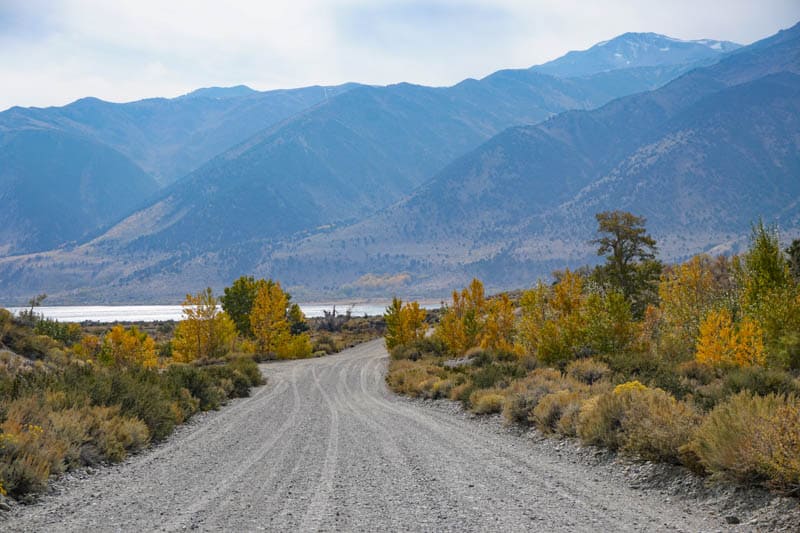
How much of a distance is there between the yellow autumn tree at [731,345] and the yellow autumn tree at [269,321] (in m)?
31.6

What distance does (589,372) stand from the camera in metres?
19.4

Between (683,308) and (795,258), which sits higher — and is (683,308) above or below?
below

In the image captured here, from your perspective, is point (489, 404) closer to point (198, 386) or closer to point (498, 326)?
point (198, 386)

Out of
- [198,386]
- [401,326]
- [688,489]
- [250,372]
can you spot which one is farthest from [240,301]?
[688,489]

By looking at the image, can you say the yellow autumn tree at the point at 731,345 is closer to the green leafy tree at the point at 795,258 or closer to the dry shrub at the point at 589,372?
the dry shrub at the point at 589,372

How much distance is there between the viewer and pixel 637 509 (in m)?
8.73

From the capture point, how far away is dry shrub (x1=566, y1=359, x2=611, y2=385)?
19125mm

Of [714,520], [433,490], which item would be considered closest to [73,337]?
[433,490]

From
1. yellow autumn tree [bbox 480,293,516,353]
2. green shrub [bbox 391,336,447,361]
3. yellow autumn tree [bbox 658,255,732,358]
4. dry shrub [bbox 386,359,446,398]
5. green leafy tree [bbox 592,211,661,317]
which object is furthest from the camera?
green leafy tree [bbox 592,211,661,317]

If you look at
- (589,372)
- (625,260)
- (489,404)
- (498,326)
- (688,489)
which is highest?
(625,260)

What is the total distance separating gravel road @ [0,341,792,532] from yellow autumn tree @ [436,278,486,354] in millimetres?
20341

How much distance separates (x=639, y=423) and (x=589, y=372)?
8.27 meters

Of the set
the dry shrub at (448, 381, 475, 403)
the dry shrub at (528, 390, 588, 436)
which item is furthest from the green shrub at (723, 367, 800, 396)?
the dry shrub at (448, 381, 475, 403)

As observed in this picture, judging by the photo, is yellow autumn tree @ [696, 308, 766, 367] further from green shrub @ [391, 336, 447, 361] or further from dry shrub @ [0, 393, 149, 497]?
green shrub @ [391, 336, 447, 361]
